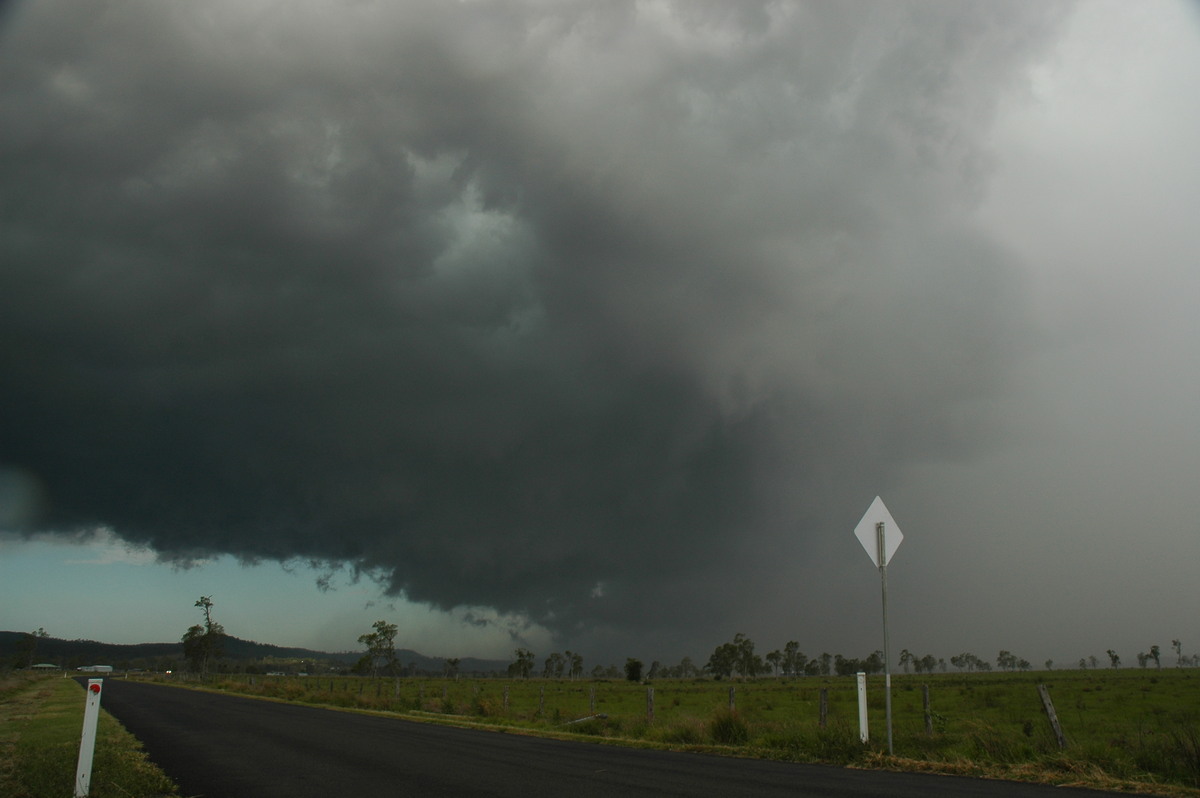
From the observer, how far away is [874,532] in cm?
1333

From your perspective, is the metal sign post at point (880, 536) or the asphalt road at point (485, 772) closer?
the asphalt road at point (485, 772)

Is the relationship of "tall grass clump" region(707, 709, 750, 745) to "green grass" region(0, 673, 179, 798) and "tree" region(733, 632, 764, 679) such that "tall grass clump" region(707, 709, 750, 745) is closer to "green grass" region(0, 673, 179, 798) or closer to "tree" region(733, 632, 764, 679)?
"green grass" region(0, 673, 179, 798)

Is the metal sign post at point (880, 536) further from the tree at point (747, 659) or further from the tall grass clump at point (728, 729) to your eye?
the tree at point (747, 659)

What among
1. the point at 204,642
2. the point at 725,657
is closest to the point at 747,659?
the point at 725,657

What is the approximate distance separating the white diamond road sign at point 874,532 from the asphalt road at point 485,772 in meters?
3.52

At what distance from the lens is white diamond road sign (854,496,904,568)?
13172mm

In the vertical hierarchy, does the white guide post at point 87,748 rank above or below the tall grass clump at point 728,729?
above

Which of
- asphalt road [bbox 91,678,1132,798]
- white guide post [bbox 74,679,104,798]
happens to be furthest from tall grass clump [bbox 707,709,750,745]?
white guide post [bbox 74,679,104,798]

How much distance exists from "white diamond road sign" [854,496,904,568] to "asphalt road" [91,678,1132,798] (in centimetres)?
352

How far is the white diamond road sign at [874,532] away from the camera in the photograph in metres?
13.2

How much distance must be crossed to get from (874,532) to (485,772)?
7.68 meters

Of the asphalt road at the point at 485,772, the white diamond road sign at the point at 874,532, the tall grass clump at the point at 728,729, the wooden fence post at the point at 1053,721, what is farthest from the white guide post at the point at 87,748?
the wooden fence post at the point at 1053,721

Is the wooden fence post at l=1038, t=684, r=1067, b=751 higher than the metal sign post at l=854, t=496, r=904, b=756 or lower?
lower

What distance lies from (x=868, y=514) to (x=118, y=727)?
72.2 feet
